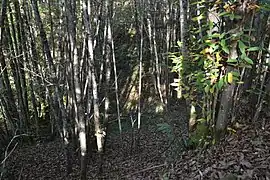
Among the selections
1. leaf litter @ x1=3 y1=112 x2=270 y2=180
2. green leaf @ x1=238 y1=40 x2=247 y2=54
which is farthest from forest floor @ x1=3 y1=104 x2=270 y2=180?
green leaf @ x1=238 y1=40 x2=247 y2=54

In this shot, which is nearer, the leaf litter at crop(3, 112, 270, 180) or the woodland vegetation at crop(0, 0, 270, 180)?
the leaf litter at crop(3, 112, 270, 180)

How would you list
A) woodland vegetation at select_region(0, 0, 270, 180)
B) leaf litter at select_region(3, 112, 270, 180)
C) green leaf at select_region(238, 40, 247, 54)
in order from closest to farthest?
green leaf at select_region(238, 40, 247, 54) < leaf litter at select_region(3, 112, 270, 180) < woodland vegetation at select_region(0, 0, 270, 180)

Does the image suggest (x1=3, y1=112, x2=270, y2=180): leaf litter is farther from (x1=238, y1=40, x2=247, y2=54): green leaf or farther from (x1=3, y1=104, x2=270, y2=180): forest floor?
(x1=238, y1=40, x2=247, y2=54): green leaf

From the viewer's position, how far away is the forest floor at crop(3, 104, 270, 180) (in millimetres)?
2814

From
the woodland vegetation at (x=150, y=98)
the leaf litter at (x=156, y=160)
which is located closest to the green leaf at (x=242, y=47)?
the woodland vegetation at (x=150, y=98)

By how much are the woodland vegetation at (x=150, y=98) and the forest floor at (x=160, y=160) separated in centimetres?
2

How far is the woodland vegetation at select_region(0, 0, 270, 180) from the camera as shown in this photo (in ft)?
9.65

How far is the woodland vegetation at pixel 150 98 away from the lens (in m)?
2.94

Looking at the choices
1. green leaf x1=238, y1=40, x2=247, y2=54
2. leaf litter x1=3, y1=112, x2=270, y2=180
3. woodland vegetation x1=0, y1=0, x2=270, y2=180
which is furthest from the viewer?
woodland vegetation x1=0, y1=0, x2=270, y2=180

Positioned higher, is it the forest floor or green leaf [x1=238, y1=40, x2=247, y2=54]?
green leaf [x1=238, y1=40, x2=247, y2=54]

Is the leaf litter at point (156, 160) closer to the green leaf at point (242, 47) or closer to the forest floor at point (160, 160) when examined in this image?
the forest floor at point (160, 160)

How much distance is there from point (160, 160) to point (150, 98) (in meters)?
6.44

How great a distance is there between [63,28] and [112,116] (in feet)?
15.9

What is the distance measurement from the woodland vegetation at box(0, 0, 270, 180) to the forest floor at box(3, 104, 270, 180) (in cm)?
2
